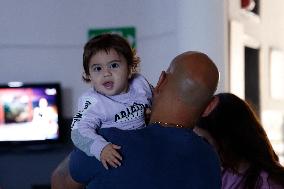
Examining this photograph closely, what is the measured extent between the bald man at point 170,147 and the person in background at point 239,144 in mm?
502

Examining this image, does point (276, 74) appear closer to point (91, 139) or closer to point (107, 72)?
point (107, 72)

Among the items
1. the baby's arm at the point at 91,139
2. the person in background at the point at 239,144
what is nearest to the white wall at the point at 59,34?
the person in background at the point at 239,144

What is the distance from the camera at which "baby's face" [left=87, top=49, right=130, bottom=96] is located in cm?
129

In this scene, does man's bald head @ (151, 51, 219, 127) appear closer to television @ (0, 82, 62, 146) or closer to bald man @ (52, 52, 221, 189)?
bald man @ (52, 52, 221, 189)

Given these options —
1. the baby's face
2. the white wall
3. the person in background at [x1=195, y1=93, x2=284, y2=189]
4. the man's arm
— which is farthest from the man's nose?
the white wall

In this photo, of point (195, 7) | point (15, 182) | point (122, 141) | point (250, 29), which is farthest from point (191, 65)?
point (15, 182)

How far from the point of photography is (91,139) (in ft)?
3.59

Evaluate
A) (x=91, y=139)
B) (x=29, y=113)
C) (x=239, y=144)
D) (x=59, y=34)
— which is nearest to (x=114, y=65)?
(x=91, y=139)

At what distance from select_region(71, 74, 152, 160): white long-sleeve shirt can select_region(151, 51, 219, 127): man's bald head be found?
0.71ft

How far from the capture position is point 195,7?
2.96 metres

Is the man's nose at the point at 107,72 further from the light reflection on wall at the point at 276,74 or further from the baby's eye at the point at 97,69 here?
the light reflection on wall at the point at 276,74

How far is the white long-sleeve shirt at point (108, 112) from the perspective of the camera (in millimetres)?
1203

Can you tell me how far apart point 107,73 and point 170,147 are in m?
0.37

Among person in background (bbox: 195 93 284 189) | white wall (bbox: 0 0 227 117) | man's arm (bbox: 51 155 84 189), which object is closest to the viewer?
man's arm (bbox: 51 155 84 189)
